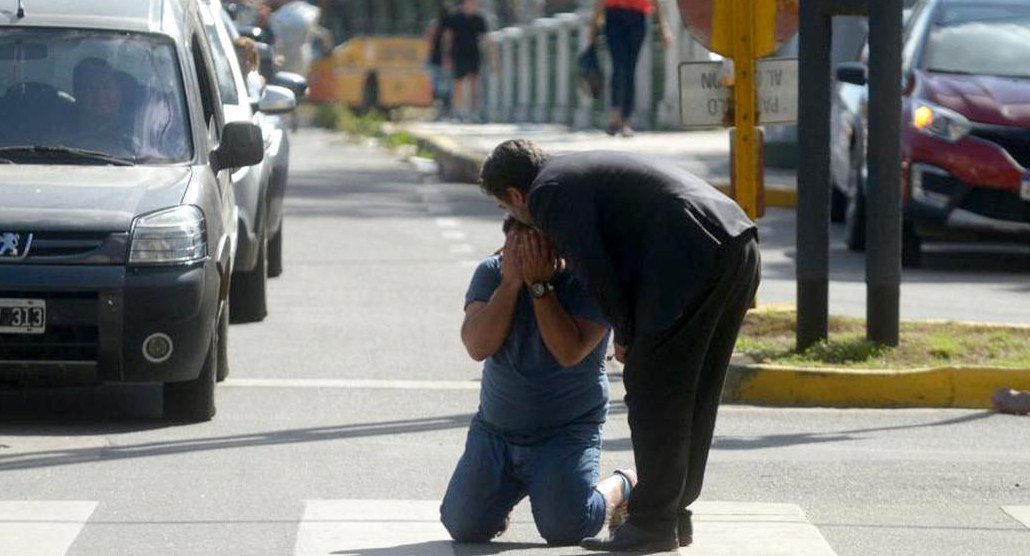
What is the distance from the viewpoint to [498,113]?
38719 millimetres

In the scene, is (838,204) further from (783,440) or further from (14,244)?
(14,244)

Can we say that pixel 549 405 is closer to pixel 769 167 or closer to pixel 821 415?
pixel 821 415

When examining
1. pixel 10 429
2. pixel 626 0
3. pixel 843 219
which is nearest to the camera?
pixel 10 429

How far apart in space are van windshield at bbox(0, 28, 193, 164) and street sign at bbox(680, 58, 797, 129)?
2.55m

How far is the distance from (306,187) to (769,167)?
14.1 ft

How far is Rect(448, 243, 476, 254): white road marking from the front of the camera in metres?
16.4

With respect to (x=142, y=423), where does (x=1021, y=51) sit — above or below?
above

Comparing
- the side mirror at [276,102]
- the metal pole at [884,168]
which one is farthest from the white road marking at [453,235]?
the metal pole at [884,168]

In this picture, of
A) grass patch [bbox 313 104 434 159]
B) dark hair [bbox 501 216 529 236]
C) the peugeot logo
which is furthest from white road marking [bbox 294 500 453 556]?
grass patch [bbox 313 104 434 159]

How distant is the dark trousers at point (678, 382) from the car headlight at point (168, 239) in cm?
281

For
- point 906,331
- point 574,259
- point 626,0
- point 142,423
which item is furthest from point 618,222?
point 626,0

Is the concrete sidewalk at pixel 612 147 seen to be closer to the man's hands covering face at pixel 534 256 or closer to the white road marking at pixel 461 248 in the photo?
the white road marking at pixel 461 248

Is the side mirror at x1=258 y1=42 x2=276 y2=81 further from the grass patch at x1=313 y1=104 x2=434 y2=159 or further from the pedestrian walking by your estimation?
the pedestrian walking

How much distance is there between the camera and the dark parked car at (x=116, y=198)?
355 inches
